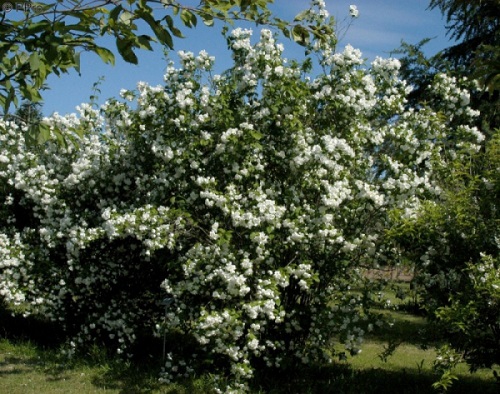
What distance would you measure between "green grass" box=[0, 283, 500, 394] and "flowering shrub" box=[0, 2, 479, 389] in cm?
29

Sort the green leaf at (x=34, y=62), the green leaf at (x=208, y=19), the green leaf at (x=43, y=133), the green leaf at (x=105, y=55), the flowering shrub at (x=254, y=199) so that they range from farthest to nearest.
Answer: the flowering shrub at (x=254, y=199), the green leaf at (x=208, y=19), the green leaf at (x=43, y=133), the green leaf at (x=105, y=55), the green leaf at (x=34, y=62)

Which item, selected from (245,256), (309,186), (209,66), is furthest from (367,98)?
(245,256)

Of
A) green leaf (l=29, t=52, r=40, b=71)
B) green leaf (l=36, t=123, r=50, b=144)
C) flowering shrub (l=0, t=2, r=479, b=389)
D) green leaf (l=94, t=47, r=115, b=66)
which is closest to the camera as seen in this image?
green leaf (l=29, t=52, r=40, b=71)

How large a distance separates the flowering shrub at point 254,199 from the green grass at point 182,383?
293mm

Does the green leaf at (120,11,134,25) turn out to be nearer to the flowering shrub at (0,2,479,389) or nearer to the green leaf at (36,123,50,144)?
the green leaf at (36,123,50,144)

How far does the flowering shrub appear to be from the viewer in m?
6.36

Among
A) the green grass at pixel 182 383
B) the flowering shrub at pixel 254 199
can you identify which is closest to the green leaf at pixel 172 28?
the flowering shrub at pixel 254 199

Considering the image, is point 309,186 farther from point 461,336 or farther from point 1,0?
point 1,0

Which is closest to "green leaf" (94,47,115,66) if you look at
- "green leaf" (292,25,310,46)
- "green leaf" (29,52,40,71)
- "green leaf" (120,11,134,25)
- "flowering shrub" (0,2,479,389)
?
"green leaf" (120,11,134,25)

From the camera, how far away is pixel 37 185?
343 inches

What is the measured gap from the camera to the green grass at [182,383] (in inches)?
275

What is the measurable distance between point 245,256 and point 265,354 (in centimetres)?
147

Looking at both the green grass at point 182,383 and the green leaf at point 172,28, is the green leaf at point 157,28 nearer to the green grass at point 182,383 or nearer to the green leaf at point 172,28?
the green leaf at point 172,28

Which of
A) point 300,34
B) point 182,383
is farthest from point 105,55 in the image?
point 182,383
